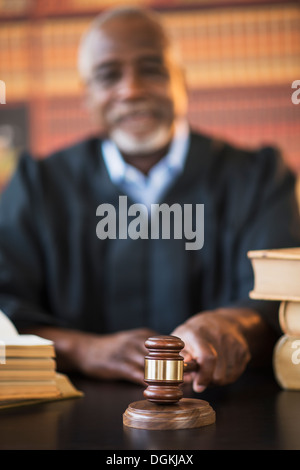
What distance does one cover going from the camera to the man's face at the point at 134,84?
1805mm

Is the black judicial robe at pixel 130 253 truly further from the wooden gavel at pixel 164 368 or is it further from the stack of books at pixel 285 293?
the wooden gavel at pixel 164 368

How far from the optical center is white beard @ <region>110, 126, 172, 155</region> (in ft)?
6.12

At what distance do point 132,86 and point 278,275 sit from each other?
3.18 feet

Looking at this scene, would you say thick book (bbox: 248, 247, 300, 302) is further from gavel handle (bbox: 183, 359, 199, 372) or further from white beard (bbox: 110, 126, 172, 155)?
white beard (bbox: 110, 126, 172, 155)

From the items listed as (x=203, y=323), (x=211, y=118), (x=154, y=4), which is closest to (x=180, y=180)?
(x=203, y=323)

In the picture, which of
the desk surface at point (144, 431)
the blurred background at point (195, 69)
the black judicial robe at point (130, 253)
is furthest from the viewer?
the blurred background at point (195, 69)

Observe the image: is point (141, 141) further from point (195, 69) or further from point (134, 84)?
point (195, 69)

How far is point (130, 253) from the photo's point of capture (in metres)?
1.70

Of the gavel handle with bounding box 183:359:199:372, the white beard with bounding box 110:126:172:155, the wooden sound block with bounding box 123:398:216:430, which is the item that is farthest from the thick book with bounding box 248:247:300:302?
the white beard with bounding box 110:126:172:155

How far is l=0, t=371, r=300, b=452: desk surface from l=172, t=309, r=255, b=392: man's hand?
0.12 feet

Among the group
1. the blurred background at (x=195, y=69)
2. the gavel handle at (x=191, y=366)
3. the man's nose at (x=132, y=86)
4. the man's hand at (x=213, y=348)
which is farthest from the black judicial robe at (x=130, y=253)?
the blurred background at (x=195, y=69)

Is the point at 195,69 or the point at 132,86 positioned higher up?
the point at 195,69

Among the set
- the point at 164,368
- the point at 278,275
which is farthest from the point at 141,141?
the point at 164,368

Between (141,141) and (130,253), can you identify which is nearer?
(130,253)
